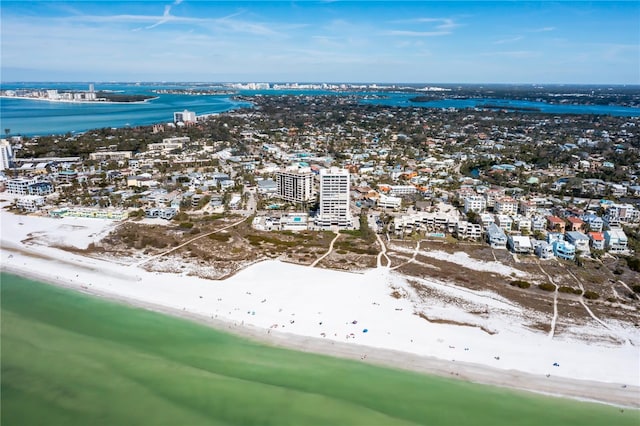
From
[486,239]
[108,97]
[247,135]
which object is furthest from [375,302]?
[108,97]

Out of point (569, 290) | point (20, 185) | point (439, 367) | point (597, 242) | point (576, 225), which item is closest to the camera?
point (439, 367)

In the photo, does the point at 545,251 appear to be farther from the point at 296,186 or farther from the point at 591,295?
the point at 296,186

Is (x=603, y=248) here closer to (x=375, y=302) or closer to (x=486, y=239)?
(x=486, y=239)

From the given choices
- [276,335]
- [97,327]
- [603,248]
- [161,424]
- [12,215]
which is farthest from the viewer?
[12,215]

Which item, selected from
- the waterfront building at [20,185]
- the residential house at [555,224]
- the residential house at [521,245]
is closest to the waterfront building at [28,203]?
the waterfront building at [20,185]


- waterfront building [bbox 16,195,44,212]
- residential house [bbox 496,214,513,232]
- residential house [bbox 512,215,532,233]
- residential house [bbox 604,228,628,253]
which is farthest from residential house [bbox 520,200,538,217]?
waterfront building [bbox 16,195,44,212]

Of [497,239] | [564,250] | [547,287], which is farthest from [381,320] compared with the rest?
[564,250]
